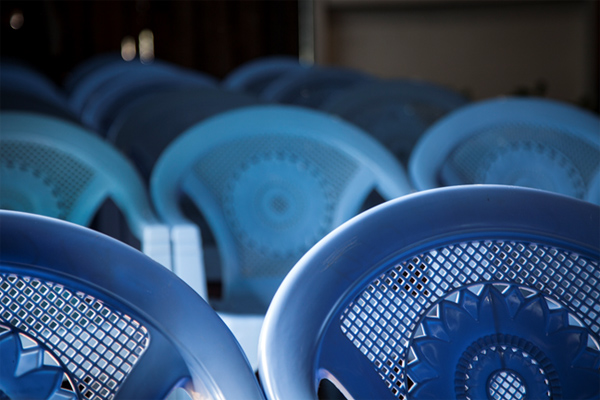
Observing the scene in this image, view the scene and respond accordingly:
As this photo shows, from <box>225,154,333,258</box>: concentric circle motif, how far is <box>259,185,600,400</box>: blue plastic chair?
50.4 inches

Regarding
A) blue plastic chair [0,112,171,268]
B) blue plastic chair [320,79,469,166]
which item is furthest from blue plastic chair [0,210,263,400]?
blue plastic chair [320,79,469,166]

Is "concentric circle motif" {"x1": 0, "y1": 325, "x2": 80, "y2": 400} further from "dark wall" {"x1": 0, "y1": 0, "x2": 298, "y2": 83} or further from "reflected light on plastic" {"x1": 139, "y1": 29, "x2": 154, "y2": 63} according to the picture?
"reflected light on plastic" {"x1": 139, "y1": 29, "x2": 154, "y2": 63}

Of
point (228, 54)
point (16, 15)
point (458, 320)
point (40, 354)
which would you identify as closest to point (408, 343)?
point (458, 320)

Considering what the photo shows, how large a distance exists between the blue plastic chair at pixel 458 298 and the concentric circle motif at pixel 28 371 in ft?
0.73

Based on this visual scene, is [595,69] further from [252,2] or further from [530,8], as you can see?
[252,2]

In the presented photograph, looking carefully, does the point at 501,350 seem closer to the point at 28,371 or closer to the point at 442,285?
the point at 442,285

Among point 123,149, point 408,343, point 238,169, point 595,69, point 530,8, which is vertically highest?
point 408,343

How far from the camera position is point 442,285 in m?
0.86

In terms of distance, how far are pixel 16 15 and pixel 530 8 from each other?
7433mm

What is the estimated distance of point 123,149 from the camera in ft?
9.34

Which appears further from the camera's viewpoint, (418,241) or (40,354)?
(418,241)

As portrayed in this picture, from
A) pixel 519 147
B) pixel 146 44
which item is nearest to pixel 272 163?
pixel 519 147

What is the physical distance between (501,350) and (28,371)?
0.52 metres

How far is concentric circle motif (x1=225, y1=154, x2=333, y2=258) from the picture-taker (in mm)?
2133
